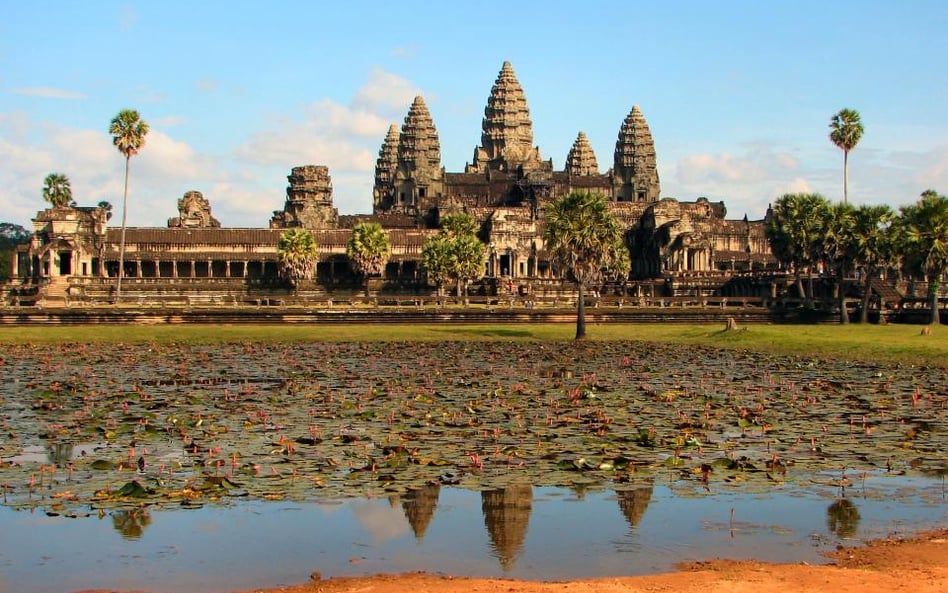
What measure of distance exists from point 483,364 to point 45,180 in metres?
93.1

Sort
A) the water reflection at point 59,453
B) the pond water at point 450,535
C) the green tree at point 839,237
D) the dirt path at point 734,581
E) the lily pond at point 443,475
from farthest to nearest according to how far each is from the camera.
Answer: the green tree at point 839,237 < the water reflection at point 59,453 < the lily pond at point 443,475 < the pond water at point 450,535 < the dirt path at point 734,581

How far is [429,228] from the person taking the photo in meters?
125

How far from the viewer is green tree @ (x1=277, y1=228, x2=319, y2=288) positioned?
10188cm

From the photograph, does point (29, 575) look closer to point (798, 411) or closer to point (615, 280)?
point (798, 411)

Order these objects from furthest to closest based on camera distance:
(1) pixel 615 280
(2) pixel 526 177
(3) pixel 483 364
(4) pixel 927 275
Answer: (2) pixel 526 177 < (1) pixel 615 280 < (4) pixel 927 275 < (3) pixel 483 364

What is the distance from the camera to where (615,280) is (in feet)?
345

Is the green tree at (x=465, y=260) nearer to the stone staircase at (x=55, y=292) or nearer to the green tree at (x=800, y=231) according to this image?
the green tree at (x=800, y=231)

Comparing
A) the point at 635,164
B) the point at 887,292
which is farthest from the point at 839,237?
the point at 635,164

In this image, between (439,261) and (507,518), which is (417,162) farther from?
(507,518)

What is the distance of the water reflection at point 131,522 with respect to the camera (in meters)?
14.4

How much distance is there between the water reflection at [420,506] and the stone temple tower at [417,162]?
12601 centimetres

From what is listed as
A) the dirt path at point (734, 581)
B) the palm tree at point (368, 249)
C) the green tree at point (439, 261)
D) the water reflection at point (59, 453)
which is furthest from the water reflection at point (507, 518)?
the palm tree at point (368, 249)

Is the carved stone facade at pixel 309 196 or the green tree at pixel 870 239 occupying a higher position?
the carved stone facade at pixel 309 196

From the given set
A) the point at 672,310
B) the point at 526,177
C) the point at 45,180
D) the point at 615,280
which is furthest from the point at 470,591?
the point at 526,177
